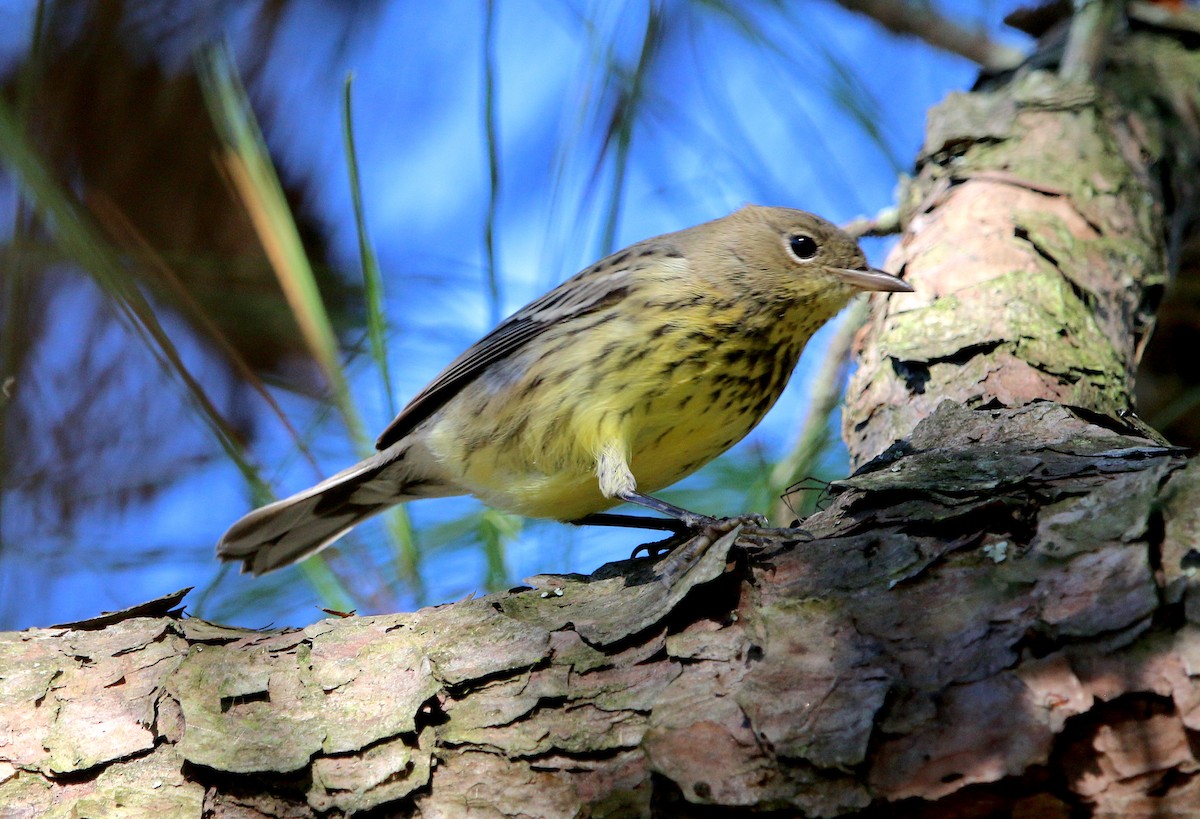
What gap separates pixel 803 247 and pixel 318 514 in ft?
7.24

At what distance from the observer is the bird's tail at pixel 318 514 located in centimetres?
421

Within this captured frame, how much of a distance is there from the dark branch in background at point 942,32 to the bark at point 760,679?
8.10ft

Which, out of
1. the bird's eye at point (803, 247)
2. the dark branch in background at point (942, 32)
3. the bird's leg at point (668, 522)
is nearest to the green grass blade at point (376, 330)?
the bird's leg at point (668, 522)

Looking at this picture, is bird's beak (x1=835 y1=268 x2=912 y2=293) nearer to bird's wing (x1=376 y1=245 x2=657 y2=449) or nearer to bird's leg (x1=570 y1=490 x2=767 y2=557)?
bird's wing (x1=376 y1=245 x2=657 y2=449)

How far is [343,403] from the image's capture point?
343 cm

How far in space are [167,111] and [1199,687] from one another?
12.0ft

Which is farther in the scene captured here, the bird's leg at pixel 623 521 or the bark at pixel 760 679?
the bird's leg at pixel 623 521

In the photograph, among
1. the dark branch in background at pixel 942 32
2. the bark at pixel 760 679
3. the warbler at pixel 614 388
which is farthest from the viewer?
the dark branch in background at pixel 942 32

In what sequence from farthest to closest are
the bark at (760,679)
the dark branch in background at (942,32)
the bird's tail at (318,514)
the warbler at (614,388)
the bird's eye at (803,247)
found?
the dark branch in background at (942,32) < the bird's eye at (803,247) < the bird's tail at (318,514) < the warbler at (614,388) < the bark at (760,679)

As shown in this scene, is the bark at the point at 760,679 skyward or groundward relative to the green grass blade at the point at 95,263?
groundward

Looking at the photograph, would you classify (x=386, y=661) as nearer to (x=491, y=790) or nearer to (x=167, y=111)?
(x=491, y=790)

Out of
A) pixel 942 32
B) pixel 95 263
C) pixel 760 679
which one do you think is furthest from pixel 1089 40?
pixel 95 263

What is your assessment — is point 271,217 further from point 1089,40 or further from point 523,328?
point 1089,40

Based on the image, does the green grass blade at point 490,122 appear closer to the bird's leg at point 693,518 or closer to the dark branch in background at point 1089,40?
the bird's leg at point 693,518
